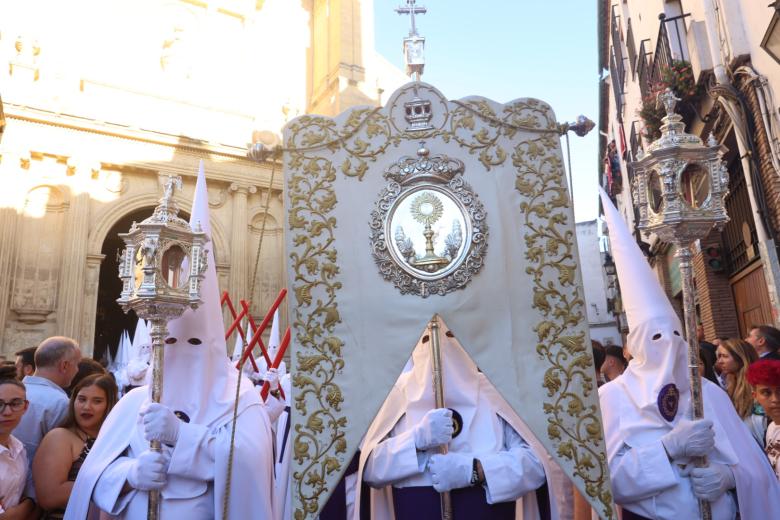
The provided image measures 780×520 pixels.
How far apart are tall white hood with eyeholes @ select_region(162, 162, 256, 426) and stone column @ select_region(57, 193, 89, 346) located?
10.3 m

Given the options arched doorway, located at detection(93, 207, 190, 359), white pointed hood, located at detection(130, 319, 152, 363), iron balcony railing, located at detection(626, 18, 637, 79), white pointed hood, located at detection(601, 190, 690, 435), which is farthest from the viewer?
arched doorway, located at detection(93, 207, 190, 359)

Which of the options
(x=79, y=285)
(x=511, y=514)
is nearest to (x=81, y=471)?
(x=511, y=514)

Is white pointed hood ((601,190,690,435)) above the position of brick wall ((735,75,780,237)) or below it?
below

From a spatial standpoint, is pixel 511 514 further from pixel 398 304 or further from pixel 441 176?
pixel 441 176

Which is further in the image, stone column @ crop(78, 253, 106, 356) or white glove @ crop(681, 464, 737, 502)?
stone column @ crop(78, 253, 106, 356)

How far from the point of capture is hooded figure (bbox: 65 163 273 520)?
2.98 m

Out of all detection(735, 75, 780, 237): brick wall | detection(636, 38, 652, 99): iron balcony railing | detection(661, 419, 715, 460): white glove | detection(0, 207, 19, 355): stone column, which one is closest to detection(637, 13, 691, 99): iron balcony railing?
detection(636, 38, 652, 99): iron balcony railing

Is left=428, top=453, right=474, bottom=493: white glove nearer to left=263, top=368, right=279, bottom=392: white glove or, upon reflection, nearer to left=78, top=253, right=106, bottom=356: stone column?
left=263, top=368, right=279, bottom=392: white glove

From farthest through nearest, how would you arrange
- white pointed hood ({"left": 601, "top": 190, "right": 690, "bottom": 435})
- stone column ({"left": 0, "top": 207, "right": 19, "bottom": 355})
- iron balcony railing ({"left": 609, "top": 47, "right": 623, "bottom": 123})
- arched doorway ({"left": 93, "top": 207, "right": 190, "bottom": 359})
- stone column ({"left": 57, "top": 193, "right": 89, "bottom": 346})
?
iron balcony railing ({"left": 609, "top": 47, "right": 623, "bottom": 123}), arched doorway ({"left": 93, "top": 207, "right": 190, "bottom": 359}), stone column ({"left": 57, "top": 193, "right": 89, "bottom": 346}), stone column ({"left": 0, "top": 207, "right": 19, "bottom": 355}), white pointed hood ({"left": 601, "top": 190, "right": 690, "bottom": 435})

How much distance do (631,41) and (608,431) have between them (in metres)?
14.1

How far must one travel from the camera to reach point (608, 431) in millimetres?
3248

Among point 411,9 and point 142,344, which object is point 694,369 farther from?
point 142,344

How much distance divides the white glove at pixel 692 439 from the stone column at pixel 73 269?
12017 mm

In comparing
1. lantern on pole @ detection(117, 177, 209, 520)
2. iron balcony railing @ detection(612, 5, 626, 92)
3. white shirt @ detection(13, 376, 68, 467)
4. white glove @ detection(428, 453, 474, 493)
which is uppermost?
iron balcony railing @ detection(612, 5, 626, 92)
